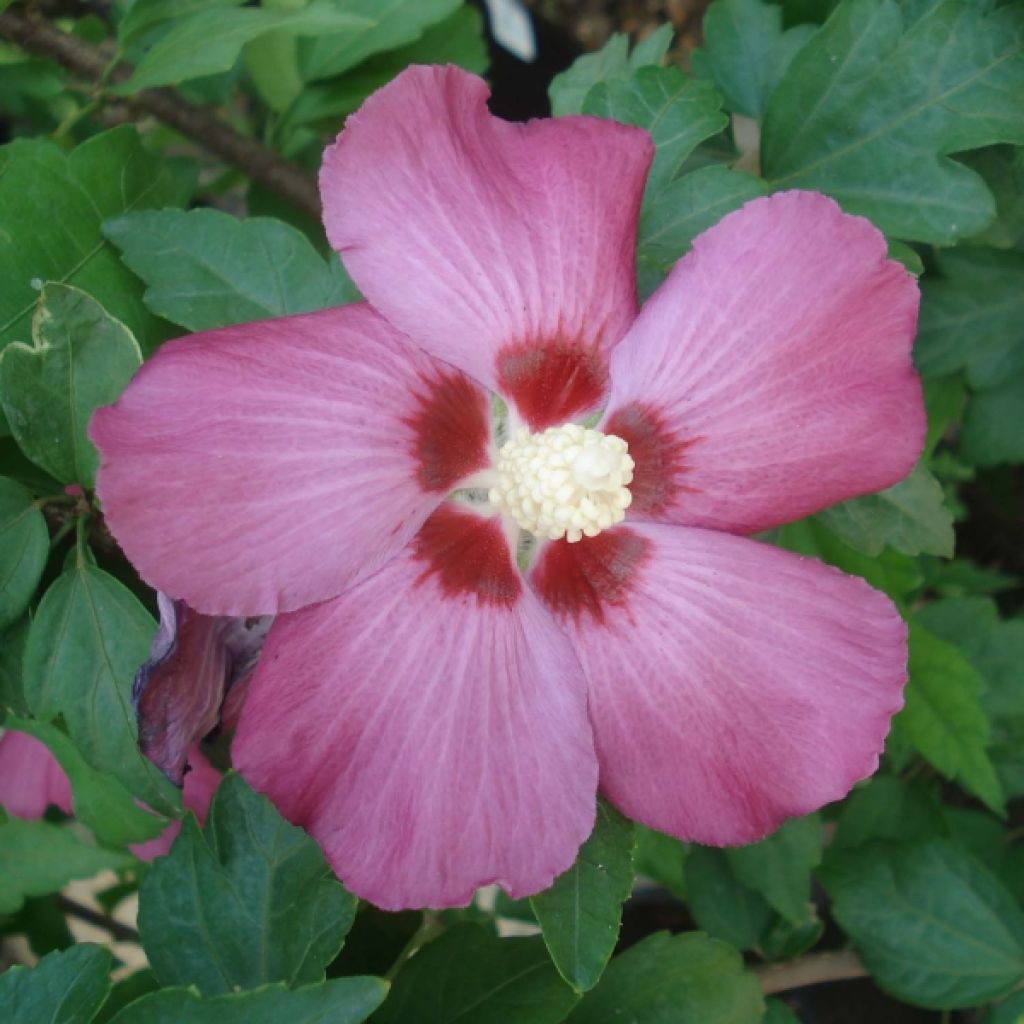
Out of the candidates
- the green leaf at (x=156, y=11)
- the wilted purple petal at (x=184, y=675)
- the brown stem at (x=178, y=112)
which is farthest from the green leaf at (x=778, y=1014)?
the green leaf at (x=156, y=11)

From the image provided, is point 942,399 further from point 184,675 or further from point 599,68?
point 184,675

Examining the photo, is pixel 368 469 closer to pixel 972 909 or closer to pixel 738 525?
pixel 738 525

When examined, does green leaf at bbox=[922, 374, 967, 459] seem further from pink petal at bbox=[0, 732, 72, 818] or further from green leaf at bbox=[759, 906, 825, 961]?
pink petal at bbox=[0, 732, 72, 818]

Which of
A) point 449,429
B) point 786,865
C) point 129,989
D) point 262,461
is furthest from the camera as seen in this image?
point 786,865

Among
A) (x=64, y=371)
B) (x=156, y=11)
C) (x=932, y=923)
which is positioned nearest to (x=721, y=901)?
(x=932, y=923)

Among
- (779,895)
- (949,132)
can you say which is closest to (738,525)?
(949,132)

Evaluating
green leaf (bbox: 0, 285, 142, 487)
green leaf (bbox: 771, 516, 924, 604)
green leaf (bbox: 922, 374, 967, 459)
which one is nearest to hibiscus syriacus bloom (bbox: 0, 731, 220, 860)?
green leaf (bbox: 0, 285, 142, 487)

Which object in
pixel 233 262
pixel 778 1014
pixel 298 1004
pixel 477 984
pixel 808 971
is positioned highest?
pixel 233 262

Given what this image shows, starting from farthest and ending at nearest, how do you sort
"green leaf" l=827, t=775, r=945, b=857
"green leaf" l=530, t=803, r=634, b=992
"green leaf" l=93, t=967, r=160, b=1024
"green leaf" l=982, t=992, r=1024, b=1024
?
"green leaf" l=827, t=775, r=945, b=857 → "green leaf" l=982, t=992, r=1024, b=1024 → "green leaf" l=93, t=967, r=160, b=1024 → "green leaf" l=530, t=803, r=634, b=992
